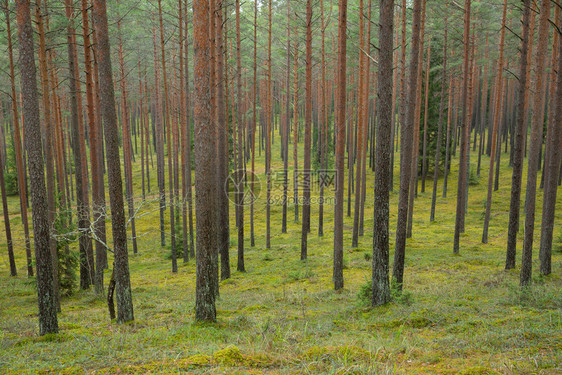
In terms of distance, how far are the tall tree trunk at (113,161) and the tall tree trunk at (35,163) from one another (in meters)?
1.25

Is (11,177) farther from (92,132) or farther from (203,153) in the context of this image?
(203,153)

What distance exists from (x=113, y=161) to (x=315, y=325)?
19.7ft

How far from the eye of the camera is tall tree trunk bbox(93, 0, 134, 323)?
7.66 meters

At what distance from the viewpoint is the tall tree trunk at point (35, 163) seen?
22.4 feet

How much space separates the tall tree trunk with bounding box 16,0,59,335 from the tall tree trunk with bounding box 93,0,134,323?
1251 mm

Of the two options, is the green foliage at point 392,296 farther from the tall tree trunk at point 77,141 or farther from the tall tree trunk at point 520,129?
the tall tree trunk at point 77,141

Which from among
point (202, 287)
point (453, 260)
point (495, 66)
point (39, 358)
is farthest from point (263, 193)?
point (39, 358)

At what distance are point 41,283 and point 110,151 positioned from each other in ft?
10.3

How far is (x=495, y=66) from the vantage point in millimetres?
33938

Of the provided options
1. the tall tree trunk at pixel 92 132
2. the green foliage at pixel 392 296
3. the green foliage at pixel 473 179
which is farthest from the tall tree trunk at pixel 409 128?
the green foliage at pixel 473 179

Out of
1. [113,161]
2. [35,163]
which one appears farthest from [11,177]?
[35,163]

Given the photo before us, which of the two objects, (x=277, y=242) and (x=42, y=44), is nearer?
(x=42, y=44)

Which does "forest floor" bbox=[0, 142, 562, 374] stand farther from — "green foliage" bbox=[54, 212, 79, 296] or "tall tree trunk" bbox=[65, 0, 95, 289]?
"tall tree trunk" bbox=[65, 0, 95, 289]

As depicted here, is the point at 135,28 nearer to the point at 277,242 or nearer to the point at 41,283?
the point at 277,242
